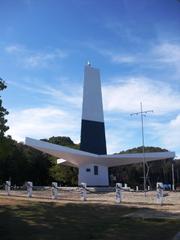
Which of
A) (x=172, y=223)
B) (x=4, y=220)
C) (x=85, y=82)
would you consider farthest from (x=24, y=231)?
(x=85, y=82)

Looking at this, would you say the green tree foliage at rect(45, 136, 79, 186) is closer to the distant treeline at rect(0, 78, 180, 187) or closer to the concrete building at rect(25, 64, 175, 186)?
the distant treeline at rect(0, 78, 180, 187)

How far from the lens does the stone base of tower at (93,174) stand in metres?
50.8

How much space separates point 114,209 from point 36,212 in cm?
347

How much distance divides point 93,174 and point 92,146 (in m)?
3.66

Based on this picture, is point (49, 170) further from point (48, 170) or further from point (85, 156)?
point (85, 156)

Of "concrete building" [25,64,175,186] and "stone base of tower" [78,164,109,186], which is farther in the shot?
"stone base of tower" [78,164,109,186]

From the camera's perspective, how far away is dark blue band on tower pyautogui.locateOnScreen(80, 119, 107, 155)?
A: 49031 millimetres

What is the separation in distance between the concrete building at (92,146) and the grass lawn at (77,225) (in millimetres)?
30858

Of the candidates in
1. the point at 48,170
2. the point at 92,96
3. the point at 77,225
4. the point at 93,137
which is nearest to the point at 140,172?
the point at 48,170

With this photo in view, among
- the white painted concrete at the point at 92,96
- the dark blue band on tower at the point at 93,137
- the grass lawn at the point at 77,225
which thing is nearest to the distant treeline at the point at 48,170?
the dark blue band on tower at the point at 93,137

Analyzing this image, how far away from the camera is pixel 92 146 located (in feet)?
164

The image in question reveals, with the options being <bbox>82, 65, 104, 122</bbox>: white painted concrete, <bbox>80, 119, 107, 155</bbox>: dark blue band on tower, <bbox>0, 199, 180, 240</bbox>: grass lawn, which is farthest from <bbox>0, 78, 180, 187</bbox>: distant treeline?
<bbox>0, 199, 180, 240</bbox>: grass lawn

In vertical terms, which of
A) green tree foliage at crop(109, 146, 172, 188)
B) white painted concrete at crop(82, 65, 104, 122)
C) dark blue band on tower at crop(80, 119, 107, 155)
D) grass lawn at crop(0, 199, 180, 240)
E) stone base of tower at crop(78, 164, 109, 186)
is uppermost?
white painted concrete at crop(82, 65, 104, 122)

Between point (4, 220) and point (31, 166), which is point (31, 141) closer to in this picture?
point (31, 166)
